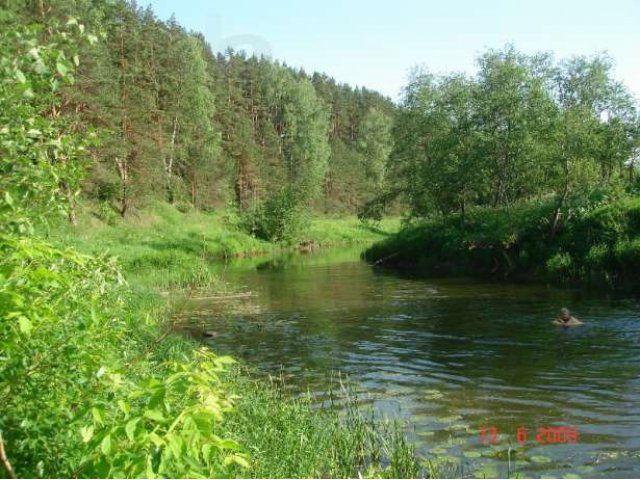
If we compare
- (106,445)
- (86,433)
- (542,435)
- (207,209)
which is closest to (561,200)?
(542,435)

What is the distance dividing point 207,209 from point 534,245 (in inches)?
1778

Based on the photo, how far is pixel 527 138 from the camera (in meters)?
34.5

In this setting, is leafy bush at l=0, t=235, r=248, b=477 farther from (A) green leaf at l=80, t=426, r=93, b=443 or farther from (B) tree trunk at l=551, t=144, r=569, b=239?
(B) tree trunk at l=551, t=144, r=569, b=239

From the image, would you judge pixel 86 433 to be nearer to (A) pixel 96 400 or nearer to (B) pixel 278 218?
(A) pixel 96 400

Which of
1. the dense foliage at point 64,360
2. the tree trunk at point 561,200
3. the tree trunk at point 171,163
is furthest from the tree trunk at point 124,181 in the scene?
the dense foliage at point 64,360

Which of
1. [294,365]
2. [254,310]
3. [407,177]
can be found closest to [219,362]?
[294,365]

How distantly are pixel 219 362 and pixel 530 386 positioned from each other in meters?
10.5

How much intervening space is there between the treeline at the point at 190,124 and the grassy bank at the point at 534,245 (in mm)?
15738

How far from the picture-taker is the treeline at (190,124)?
151ft

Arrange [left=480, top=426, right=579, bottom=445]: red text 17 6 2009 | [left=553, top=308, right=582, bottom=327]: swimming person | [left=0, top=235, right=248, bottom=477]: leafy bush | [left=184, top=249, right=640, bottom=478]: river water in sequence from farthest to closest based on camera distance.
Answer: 1. [left=553, top=308, right=582, bottom=327]: swimming person
2. [left=480, top=426, right=579, bottom=445]: red text 17 6 2009
3. [left=184, top=249, right=640, bottom=478]: river water
4. [left=0, top=235, right=248, bottom=477]: leafy bush

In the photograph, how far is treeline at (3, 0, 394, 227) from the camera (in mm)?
46156

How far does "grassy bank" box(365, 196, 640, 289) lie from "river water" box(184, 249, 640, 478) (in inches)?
97.6

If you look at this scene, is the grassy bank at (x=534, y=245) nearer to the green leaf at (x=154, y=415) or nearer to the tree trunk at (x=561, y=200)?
the tree trunk at (x=561, y=200)

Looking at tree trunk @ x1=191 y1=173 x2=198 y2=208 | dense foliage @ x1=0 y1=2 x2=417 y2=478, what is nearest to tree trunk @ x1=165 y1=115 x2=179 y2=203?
tree trunk @ x1=191 y1=173 x2=198 y2=208
